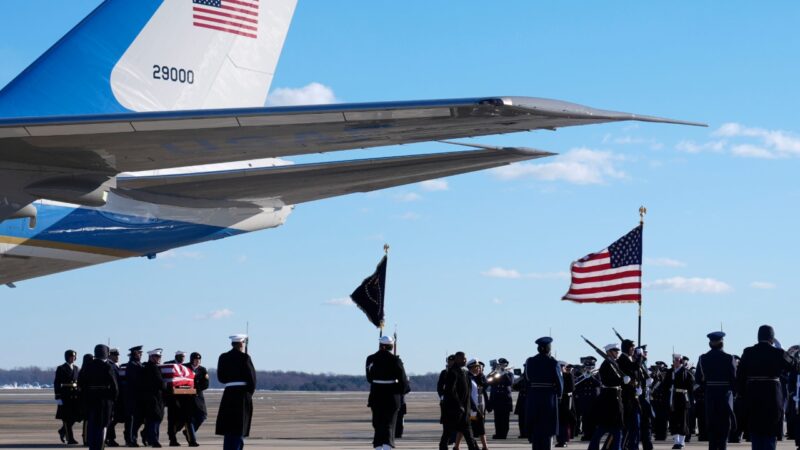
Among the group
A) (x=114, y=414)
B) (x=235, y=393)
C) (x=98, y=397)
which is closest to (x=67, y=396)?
(x=114, y=414)

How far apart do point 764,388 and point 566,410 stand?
811 cm

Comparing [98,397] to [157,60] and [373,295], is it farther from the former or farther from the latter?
[373,295]

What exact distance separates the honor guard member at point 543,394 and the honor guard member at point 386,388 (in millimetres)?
1905

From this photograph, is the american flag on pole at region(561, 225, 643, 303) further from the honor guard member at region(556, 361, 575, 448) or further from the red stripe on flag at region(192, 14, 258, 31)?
the red stripe on flag at region(192, 14, 258, 31)

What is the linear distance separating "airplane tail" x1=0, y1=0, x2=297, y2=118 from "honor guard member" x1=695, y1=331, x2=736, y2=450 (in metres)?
7.78

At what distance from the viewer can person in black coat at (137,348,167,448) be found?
22.6 metres

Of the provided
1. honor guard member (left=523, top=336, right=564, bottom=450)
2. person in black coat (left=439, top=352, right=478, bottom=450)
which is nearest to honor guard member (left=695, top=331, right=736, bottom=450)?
honor guard member (left=523, top=336, right=564, bottom=450)

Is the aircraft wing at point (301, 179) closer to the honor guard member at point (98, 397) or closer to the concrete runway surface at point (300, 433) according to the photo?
the honor guard member at point (98, 397)

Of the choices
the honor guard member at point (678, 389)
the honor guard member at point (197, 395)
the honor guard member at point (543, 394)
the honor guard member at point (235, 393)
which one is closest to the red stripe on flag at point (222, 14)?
the honor guard member at point (235, 393)

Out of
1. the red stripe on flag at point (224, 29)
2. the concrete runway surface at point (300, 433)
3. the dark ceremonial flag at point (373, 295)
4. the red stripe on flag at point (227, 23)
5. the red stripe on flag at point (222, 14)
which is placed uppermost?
the red stripe on flag at point (222, 14)

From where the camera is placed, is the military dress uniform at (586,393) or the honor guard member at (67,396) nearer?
the honor guard member at (67,396)

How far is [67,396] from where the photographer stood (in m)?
23.5

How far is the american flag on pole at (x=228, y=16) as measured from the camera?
17.8 m

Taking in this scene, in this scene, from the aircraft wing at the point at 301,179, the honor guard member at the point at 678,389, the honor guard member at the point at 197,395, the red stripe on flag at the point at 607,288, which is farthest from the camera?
the red stripe on flag at the point at 607,288
